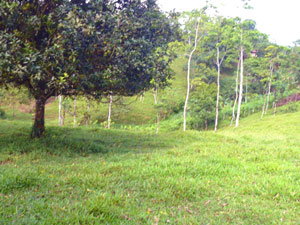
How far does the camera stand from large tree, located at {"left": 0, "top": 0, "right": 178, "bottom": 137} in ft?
28.5

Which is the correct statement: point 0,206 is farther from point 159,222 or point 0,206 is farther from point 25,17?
point 25,17

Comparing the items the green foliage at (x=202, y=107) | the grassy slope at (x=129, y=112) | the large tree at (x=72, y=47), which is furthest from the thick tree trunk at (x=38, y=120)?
the green foliage at (x=202, y=107)

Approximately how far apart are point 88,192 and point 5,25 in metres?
7.27

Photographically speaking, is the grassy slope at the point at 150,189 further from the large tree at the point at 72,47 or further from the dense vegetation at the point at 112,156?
the large tree at the point at 72,47

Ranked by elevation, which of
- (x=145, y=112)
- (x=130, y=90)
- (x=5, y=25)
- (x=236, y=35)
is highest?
(x=236, y=35)

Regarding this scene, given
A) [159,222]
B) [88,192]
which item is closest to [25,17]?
[88,192]

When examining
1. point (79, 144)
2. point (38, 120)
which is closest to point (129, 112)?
point (38, 120)

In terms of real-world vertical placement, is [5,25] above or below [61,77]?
above

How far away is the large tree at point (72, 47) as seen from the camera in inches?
342

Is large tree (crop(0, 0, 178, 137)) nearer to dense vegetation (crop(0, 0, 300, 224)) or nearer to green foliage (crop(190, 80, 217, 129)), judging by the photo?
dense vegetation (crop(0, 0, 300, 224))

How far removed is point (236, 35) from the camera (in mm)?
34188

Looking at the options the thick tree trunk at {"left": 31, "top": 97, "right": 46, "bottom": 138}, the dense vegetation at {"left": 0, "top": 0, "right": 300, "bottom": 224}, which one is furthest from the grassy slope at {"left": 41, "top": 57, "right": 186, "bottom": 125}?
the thick tree trunk at {"left": 31, "top": 97, "right": 46, "bottom": 138}

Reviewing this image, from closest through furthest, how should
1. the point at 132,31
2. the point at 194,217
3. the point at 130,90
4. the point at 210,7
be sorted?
1. the point at 194,217
2. the point at 132,31
3. the point at 130,90
4. the point at 210,7

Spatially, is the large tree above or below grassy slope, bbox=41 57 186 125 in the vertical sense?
above
